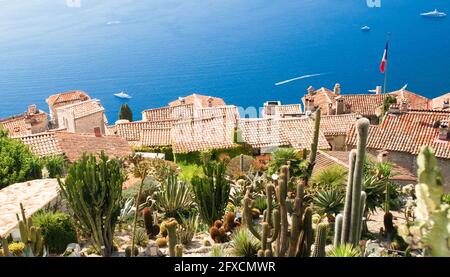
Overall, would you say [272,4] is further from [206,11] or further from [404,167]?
[404,167]

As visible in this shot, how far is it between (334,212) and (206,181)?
3257mm

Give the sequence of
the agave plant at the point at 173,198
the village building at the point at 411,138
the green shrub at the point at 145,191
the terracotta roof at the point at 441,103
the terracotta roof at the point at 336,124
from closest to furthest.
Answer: the agave plant at the point at 173,198, the green shrub at the point at 145,191, the village building at the point at 411,138, the terracotta roof at the point at 336,124, the terracotta roof at the point at 441,103

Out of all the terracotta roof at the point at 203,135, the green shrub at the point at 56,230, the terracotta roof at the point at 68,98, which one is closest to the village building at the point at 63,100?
the terracotta roof at the point at 68,98

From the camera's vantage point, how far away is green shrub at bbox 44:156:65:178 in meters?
21.1

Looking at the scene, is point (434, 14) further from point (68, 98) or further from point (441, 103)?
point (68, 98)

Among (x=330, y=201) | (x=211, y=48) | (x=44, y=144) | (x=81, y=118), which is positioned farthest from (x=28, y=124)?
(x=211, y=48)

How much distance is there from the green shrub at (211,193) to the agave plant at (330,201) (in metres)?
2.41

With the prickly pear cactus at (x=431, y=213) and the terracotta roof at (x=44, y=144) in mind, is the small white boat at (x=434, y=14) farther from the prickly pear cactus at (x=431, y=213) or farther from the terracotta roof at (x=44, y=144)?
the prickly pear cactus at (x=431, y=213)

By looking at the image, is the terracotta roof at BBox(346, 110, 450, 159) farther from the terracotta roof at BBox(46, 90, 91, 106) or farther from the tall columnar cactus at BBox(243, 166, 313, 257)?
the terracotta roof at BBox(46, 90, 91, 106)

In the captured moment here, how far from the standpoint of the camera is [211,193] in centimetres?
1377

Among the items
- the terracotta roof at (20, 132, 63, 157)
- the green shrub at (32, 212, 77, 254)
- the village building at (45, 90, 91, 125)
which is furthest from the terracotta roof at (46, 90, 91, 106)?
the green shrub at (32, 212, 77, 254)

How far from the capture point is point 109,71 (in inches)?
3632

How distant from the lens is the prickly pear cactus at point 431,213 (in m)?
Answer: 4.58
